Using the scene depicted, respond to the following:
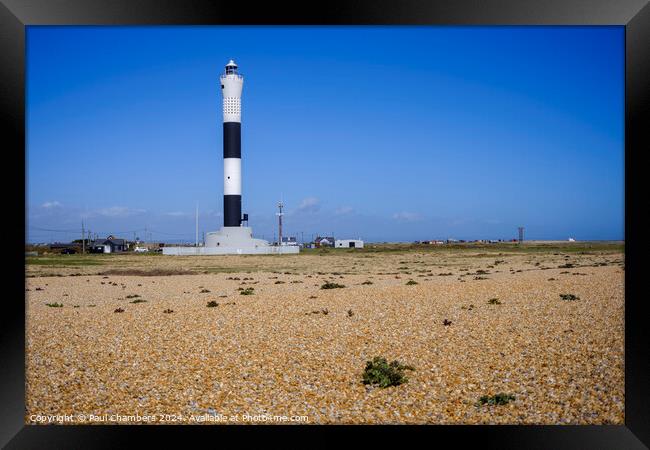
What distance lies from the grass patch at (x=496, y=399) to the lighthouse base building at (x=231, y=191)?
165 ft

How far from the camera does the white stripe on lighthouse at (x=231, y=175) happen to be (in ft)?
183

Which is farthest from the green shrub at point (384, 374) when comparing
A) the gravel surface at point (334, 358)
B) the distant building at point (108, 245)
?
the distant building at point (108, 245)

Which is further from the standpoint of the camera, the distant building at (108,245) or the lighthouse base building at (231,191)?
the distant building at (108,245)

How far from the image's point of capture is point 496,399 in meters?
7.41

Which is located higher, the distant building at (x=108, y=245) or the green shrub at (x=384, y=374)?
the distant building at (x=108, y=245)

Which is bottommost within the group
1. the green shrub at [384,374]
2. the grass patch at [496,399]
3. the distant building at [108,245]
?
the grass patch at [496,399]

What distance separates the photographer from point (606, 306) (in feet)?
46.5

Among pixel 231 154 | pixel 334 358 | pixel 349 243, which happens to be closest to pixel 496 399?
A: pixel 334 358

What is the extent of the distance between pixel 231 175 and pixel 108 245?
32273mm

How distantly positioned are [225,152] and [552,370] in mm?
50308

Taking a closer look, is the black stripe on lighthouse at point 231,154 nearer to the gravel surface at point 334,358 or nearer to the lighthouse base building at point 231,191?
the lighthouse base building at point 231,191

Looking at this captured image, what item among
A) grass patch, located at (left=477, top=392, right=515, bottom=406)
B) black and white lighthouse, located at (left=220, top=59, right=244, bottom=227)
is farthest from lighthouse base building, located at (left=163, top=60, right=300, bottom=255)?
grass patch, located at (left=477, top=392, right=515, bottom=406)

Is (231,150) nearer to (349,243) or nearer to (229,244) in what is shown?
(229,244)

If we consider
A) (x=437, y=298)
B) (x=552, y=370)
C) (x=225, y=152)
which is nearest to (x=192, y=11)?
(x=552, y=370)
